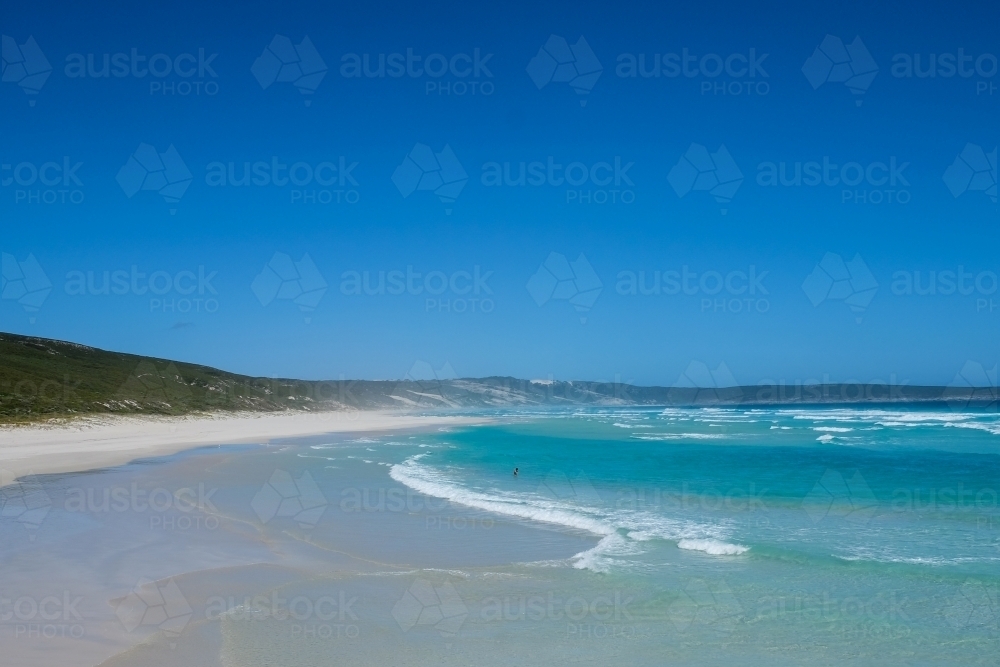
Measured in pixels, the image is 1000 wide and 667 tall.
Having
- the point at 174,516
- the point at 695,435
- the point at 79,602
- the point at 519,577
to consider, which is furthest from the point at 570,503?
the point at 695,435

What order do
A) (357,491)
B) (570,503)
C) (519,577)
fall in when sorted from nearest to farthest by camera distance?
(519,577) < (570,503) < (357,491)

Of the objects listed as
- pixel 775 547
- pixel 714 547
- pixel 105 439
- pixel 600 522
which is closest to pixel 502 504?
pixel 600 522

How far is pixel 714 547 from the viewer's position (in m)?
13.2

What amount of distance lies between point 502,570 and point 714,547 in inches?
168

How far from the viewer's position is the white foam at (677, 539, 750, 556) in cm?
1288

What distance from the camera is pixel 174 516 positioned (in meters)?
16.5

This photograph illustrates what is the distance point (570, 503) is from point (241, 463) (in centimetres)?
1717

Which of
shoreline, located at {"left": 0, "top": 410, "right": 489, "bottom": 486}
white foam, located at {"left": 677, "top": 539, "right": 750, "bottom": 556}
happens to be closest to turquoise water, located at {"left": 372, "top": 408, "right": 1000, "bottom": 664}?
white foam, located at {"left": 677, "top": 539, "right": 750, "bottom": 556}

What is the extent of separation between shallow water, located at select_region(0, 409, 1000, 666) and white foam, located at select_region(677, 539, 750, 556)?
0.26 feet

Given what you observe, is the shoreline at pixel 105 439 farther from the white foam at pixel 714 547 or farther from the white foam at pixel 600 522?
the white foam at pixel 714 547

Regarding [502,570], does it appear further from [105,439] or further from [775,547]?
[105,439]

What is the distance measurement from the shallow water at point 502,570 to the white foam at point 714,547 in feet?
0.26

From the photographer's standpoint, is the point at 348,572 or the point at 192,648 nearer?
the point at 192,648

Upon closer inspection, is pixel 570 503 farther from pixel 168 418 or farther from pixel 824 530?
pixel 168 418
